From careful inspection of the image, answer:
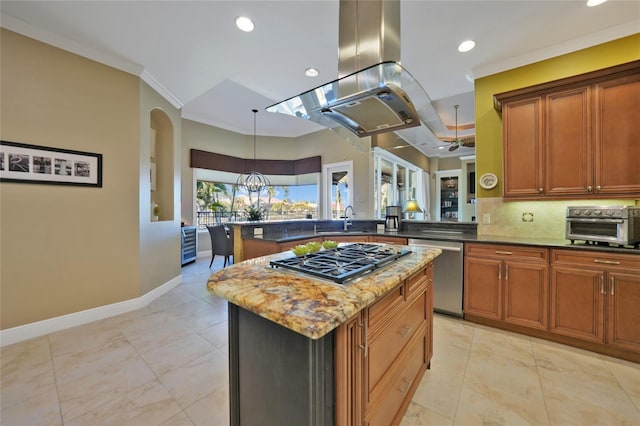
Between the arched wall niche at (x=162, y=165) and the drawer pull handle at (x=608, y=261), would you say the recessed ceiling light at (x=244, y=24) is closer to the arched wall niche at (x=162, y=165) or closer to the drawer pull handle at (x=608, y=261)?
the arched wall niche at (x=162, y=165)

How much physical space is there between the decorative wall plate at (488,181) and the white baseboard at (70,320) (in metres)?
4.58

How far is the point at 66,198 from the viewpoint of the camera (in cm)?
262

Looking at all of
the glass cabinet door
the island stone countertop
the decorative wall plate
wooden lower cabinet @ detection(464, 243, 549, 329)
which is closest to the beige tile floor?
wooden lower cabinet @ detection(464, 243, 549, 329)

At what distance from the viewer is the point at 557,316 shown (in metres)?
2.29

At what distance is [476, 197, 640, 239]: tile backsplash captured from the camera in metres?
2.71

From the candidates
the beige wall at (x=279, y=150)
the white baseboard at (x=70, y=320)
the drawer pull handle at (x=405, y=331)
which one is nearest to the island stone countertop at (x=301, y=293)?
the drawer pull handle at (x=405, y=331)

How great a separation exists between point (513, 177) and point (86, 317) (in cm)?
496

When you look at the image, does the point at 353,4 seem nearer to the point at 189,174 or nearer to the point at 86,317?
the point at 86,317

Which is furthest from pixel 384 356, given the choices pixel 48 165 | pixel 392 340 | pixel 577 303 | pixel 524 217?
pixel 48 165

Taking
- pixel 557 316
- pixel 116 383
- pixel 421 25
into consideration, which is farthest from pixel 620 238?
pixel 116 383

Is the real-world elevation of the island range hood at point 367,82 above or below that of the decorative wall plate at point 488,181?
above

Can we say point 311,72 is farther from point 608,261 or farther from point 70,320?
→ point 70,320

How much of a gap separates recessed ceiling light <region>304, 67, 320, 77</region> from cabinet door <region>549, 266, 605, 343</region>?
3.34 metres

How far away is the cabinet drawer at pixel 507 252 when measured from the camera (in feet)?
7.74
